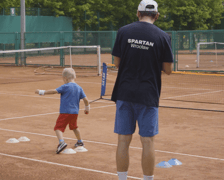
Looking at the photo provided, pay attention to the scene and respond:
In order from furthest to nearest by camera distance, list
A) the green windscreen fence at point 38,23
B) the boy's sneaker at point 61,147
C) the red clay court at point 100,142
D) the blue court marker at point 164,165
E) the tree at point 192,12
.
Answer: the tree at point 192,12 < the green windscreen fence at point 38,23 < the boy's sneaker at point 61,147 < the blue court marker at point 164,165 < the red clay court at point 100,142

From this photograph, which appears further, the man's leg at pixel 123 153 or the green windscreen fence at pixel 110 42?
the green windscreen fence at pixel 110 42

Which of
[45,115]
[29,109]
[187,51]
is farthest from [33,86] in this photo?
[187,51]

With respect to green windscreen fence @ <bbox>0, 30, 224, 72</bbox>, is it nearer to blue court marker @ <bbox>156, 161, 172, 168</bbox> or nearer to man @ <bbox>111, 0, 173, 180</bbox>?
blue court marker @ <bbox>156, 161, 172, 168</bbox>

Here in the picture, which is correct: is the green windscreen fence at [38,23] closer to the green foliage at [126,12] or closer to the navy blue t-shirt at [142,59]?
the green foliage at [126,12]

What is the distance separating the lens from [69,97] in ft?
22.7

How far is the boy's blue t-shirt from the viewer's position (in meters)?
6.89

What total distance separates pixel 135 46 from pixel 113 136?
156 inches

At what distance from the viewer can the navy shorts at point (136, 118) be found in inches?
176

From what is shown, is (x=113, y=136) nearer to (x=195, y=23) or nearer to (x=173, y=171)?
(x=173, y=171)

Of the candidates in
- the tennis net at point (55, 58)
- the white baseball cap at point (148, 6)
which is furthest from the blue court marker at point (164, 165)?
the tennis net at point (55, 58)

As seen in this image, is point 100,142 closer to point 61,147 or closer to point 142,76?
point 61,147

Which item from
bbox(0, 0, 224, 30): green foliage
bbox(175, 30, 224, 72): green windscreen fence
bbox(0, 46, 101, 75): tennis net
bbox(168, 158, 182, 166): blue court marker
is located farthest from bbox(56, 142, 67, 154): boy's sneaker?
bbox(0, 0, 224, 30): green foliage

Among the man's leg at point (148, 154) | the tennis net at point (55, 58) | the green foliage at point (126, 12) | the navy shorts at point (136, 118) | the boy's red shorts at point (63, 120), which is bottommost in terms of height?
the tennis net at point (55, 58)

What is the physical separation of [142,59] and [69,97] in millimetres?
2712
